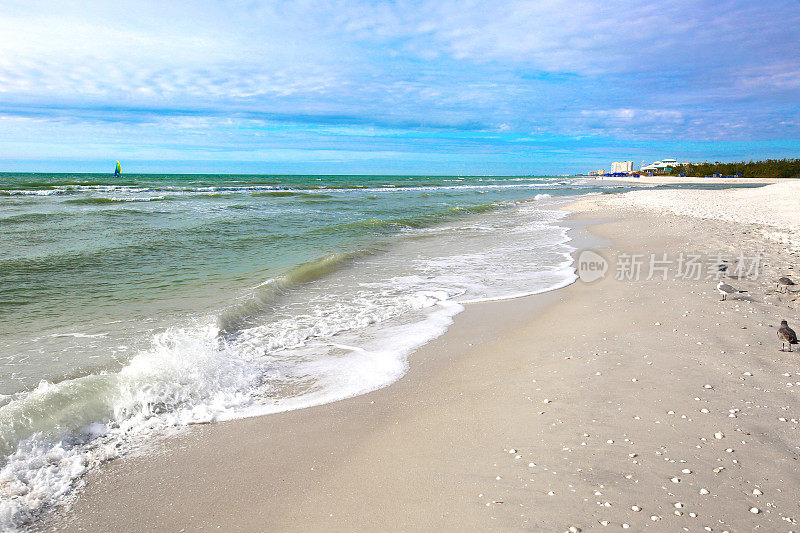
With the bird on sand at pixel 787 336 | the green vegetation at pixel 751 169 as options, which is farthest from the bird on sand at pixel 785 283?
the green vegetation at pixel 751 169

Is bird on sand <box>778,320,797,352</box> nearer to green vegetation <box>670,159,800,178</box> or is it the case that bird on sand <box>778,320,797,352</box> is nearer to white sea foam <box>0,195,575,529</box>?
white sea foam <box>0,195,575,529</box>

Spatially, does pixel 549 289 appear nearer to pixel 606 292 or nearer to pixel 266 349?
pixel 606 292

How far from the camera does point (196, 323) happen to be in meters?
6.56

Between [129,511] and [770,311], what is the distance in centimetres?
731

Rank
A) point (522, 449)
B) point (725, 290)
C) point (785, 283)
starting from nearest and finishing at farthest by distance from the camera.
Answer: point (522, 449) → point (725, 290) → point (785, 283)

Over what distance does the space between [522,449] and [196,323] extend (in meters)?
5.02

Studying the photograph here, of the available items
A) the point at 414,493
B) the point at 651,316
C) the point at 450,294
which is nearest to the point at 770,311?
the point at 651,316

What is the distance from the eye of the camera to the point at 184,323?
6.61 meters

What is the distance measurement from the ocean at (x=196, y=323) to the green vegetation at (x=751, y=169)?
69937mm

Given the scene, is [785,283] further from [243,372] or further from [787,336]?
[243,372]

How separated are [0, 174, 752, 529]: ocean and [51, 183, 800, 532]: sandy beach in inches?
15.5

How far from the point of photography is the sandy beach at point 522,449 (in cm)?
270

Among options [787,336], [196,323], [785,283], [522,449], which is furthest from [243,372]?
[785,283]

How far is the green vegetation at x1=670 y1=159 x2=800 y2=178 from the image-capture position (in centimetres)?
6448
